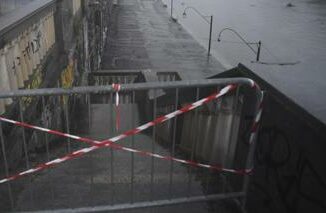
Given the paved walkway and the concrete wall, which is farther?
the paved walkway

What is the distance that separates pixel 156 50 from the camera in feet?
89.1

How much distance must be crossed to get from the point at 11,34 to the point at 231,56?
2903 centimetres

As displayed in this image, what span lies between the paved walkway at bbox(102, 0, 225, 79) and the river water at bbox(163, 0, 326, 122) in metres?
2.00

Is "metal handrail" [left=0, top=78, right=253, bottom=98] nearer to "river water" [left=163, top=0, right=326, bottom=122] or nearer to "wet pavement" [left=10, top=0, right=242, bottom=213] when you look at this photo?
"wet pavement" [left=10, top=0, right=242, bottom=213]

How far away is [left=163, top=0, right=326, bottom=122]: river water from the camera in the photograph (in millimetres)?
4070

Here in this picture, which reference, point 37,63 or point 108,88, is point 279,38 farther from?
point 108,88

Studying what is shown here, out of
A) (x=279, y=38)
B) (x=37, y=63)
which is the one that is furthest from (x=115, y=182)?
(x=279, y=38)

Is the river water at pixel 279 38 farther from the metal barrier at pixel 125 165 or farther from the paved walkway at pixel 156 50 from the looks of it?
the paved walkway at pixel 156 50

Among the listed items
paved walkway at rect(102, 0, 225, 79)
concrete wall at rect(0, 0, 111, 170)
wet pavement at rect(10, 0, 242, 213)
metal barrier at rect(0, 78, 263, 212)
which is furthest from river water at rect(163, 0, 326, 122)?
concrete wall at rect(0, 0, 111, 170)

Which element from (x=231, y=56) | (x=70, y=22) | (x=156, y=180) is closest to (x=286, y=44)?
(x=231, y=56)

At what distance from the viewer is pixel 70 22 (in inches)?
383

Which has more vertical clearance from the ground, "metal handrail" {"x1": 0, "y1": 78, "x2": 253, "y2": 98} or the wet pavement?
"metal handrail" {"x1": 0, "y1": 78, "x2": 253, "y2": 98}

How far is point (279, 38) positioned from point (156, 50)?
844 inches

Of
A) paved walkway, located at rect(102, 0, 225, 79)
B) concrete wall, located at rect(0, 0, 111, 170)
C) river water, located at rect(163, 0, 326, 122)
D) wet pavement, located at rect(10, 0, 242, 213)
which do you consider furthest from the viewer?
paved walkway, located at rect(102, 0, 225, 79)
